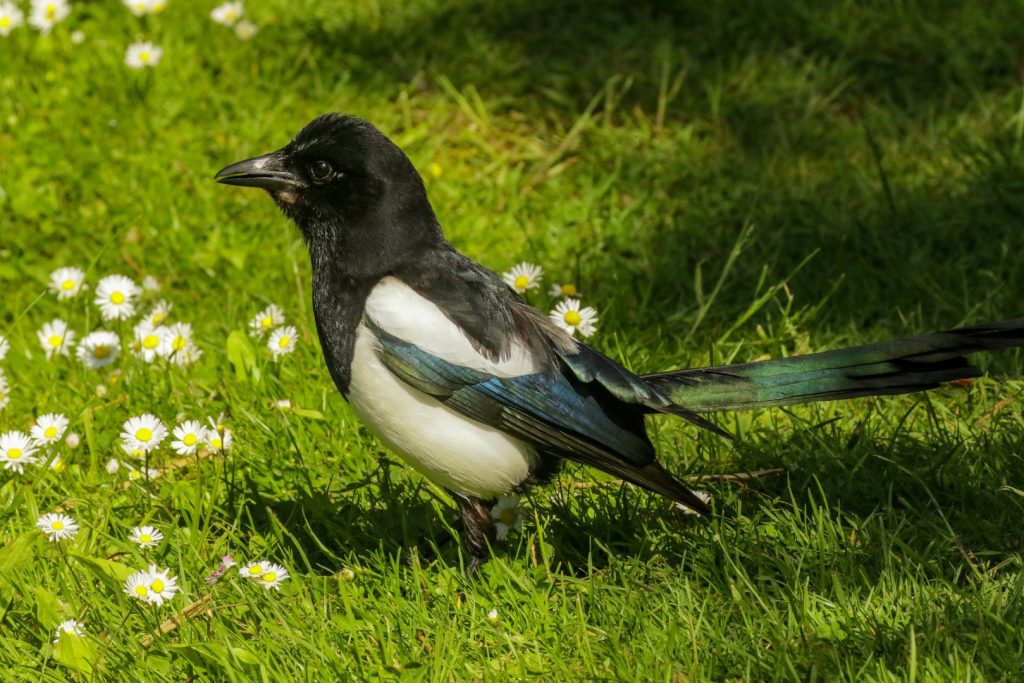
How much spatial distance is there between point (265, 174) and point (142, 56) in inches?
87.7

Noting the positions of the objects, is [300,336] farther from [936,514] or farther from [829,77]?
[829,77]

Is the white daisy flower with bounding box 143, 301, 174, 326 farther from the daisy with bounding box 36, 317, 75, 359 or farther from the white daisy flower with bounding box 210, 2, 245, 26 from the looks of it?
the white daisy flower with bounding box 210, 2, 245, 26

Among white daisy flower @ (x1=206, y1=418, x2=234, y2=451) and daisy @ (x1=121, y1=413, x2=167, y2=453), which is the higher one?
daisy @ (x1=121, y1=413, x2=167, y2=453)

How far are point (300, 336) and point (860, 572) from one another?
1.98m

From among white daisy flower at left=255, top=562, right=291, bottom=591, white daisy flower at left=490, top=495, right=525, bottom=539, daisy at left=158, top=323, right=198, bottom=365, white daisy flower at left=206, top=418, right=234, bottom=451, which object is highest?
daisy at left=158, top=323, right=198, bottom=365

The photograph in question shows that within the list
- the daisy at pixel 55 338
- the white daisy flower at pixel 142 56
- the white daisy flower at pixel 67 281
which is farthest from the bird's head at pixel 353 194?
the white daisy flower at pixel 142 56

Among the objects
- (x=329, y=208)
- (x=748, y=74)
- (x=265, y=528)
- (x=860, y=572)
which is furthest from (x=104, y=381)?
(x=748, y=74)

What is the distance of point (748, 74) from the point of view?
5.18 meters

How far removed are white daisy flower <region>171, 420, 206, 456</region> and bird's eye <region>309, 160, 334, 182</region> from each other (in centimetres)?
75

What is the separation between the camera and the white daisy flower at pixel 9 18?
17.1ft

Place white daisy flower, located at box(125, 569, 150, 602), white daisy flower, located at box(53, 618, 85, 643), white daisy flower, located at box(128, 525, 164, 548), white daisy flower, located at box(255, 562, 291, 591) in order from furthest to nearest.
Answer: white daisy flower, located at box(128, 525, 164, 548) < white daisy flower, located at box(255, 562, 291, 591) < white daisy flower, located at box(125, 569, 150, 602) < white daisy flower, located at box(53, 618, 85, 643)

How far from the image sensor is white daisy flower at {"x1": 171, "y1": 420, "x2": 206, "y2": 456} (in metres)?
3.31

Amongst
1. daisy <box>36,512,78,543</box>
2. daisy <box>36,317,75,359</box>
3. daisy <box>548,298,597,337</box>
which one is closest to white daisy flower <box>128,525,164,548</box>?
daisy <box>36,512,78,543</box>

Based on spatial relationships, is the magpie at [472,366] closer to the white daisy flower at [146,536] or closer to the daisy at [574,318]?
the daisy at [574,318]
